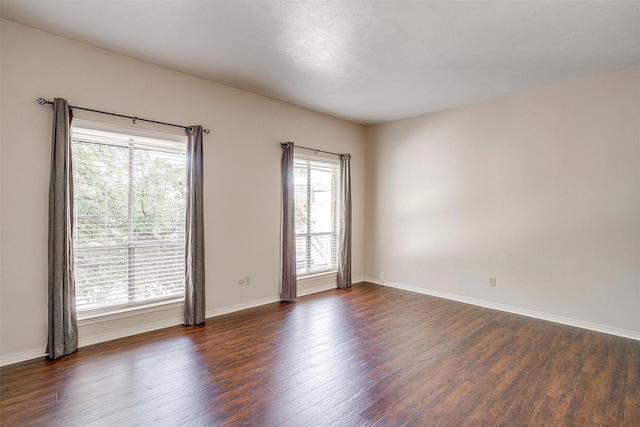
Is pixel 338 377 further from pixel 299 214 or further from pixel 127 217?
pixel 299 214

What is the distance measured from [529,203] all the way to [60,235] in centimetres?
526

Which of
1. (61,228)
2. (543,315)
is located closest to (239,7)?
(61,228)

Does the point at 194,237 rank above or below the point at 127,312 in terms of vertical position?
above

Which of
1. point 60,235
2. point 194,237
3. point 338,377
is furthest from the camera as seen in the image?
point 194,237

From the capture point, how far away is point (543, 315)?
Result: 4.03m

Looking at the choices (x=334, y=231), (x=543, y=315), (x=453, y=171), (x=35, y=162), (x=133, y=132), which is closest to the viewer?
(x=35, y=162)

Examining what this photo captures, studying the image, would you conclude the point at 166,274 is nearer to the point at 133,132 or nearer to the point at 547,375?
the point at 133,132

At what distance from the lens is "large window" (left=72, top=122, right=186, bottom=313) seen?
3133 millimetres

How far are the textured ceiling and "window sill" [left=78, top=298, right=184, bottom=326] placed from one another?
2.68 m

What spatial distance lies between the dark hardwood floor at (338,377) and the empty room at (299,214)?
22 mm

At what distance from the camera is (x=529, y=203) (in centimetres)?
414

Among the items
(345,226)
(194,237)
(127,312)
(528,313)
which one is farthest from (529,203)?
(127,312)

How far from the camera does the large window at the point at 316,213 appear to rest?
5.11m

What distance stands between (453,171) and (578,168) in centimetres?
152
